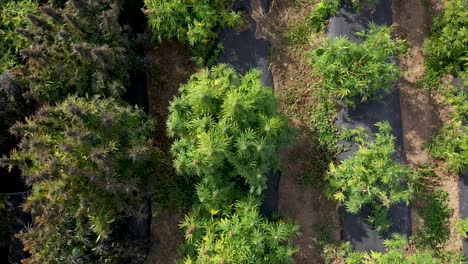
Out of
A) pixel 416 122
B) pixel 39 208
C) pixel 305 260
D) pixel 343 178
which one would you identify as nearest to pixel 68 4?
pixel 39 208

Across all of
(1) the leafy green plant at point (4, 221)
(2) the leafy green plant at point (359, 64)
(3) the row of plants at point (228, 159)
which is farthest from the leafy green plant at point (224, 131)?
(1) the leafy green plant at point (4, 221)

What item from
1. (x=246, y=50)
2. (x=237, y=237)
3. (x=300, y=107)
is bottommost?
(x=237, y=237)

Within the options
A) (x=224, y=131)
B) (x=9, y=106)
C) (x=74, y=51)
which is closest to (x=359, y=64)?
(x=224, y=131)

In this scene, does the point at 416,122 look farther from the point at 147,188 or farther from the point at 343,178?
the point at 147,188

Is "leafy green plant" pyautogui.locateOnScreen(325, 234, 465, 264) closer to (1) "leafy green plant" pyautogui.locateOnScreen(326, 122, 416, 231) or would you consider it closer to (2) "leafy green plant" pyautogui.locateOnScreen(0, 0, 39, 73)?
(1) "leafy green plant" pyautogui.locateOnScreen(326, 122, 416, 231)

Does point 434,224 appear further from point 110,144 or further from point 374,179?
point 110,144
